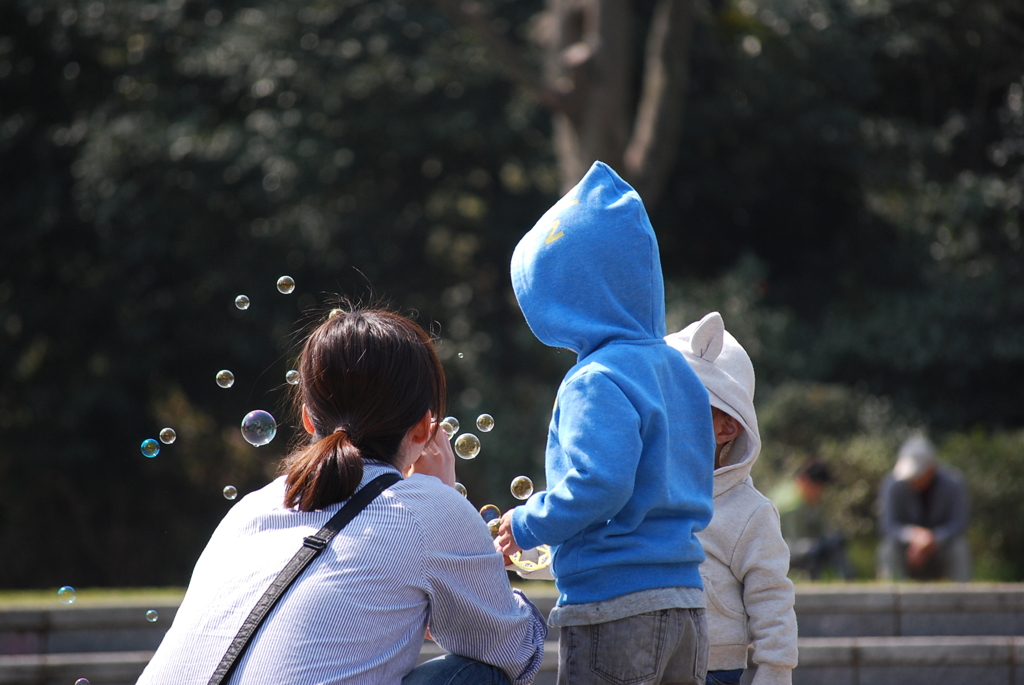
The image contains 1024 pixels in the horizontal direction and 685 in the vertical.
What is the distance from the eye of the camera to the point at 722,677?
2.63 meters

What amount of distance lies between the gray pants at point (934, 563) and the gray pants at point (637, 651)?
566cm

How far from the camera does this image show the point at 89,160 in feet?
40.5

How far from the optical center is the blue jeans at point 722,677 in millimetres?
2617

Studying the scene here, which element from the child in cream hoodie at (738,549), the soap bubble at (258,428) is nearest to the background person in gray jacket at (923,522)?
the child in cream hoodie at (738,549)

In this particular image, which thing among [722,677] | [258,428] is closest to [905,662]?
[722,677]

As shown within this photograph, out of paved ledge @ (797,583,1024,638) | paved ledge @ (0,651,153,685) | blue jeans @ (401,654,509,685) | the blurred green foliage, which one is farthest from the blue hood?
the blurred green foliage

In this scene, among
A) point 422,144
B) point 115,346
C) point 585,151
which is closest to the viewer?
point 585,151

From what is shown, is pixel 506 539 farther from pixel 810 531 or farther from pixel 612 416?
pixel 810 531

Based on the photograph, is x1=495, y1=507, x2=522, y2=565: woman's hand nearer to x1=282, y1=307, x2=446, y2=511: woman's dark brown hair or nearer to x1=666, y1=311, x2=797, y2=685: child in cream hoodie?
x1=282, y1=307, x2=446, y2=511: woman's dark brown hair

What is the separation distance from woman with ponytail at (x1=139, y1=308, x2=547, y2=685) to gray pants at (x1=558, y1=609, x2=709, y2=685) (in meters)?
0.10

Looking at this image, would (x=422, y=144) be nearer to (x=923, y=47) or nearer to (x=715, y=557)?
(x=923, y=47)

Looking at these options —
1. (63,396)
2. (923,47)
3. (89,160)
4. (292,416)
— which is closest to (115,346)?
(63,396)

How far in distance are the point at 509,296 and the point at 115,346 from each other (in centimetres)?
476

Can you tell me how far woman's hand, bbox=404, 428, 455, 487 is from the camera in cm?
226
